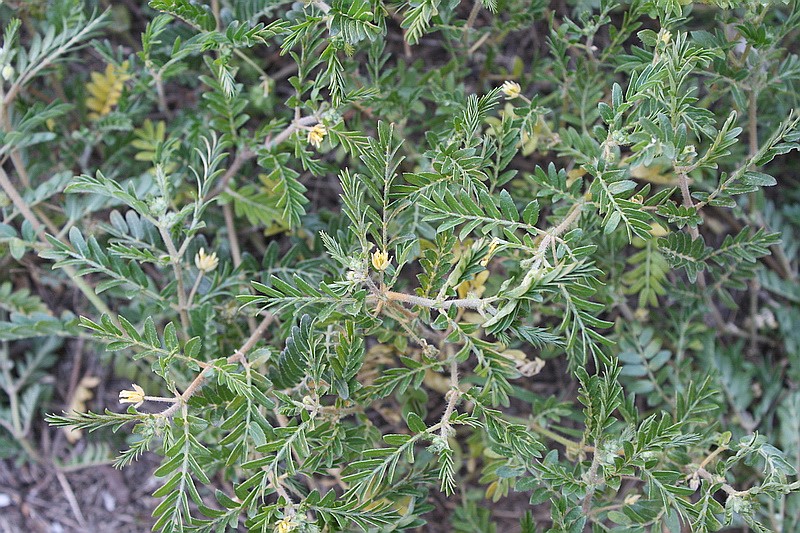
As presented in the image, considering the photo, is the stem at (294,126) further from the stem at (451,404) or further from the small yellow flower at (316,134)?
the stem at (451,404)

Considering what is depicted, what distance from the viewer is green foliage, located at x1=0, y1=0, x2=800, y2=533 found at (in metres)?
1.25

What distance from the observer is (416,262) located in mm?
1950

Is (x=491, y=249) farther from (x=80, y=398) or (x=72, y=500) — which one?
(x=72, y=500)

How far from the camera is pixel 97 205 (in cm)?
169

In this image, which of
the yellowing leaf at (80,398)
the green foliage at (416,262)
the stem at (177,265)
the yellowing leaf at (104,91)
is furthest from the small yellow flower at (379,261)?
the yellowing leaf at (80,398)

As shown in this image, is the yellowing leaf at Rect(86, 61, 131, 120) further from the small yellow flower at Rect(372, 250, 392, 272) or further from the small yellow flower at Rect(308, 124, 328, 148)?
the small yellow flower at Rect(372, 250, 392, 272)

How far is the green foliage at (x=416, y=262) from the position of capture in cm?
125

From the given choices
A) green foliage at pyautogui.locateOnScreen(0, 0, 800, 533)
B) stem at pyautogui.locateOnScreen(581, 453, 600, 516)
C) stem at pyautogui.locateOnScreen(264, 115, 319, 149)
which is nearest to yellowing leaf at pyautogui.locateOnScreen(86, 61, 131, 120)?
green foliage at pyautogui.locateOnScreen(0, 0, 800, 533)

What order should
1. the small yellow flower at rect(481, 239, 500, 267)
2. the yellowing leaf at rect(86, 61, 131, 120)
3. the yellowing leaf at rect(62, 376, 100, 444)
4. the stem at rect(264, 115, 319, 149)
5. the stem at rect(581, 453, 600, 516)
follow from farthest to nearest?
the yellowing leaf at rect(62, 376, 100, 444) → the yellowing leaf at rect(86, 61, 131, 120) → the stem at rect(264, 115, 319, 149) → the stem at rect(581, 453, 600, 516) → the small yellow flower at rect(481, 239, 500, 267)

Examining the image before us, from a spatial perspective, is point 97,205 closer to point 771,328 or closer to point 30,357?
point 30,357

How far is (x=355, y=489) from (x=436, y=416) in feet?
2.29

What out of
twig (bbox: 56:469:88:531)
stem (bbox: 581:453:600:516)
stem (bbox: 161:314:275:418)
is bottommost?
twig (bbox: 56:469:88:531)

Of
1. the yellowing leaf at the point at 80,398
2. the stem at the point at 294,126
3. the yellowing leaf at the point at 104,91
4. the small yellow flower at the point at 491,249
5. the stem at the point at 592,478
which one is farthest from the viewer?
the yellowing leaf at the point at 80,398

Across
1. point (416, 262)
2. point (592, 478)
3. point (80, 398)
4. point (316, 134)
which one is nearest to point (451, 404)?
point (592, 478)
